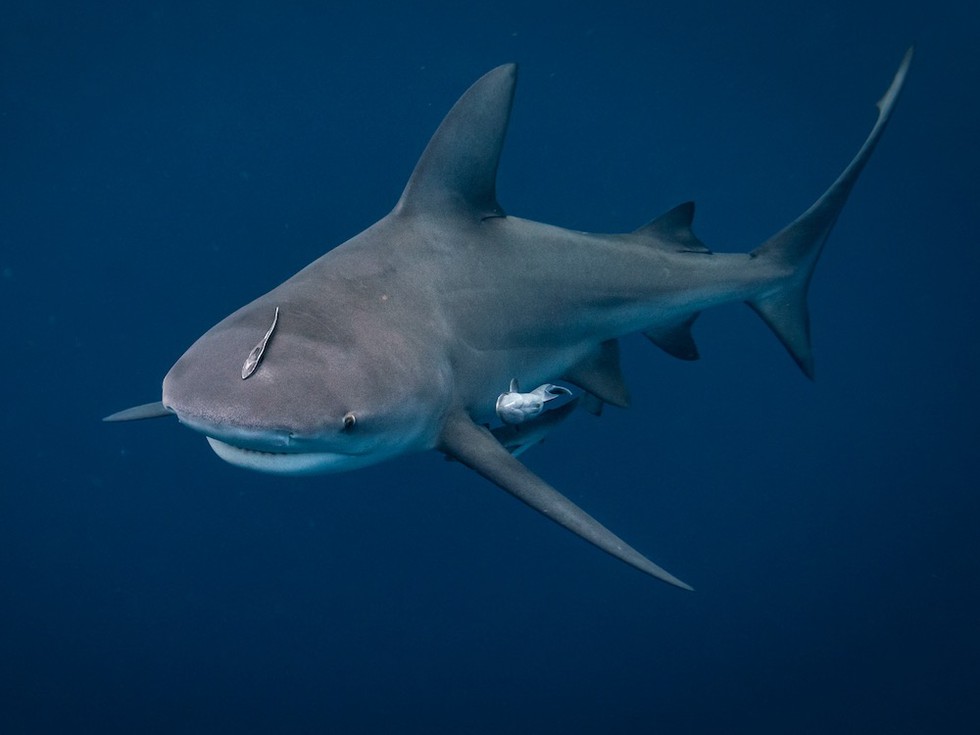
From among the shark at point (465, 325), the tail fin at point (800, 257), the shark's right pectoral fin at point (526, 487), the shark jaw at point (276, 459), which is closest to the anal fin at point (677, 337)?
the shark at point (465, 325)

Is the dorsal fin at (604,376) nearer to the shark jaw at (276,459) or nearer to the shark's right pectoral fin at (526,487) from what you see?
the shark's right pectoral fin at (526,487)

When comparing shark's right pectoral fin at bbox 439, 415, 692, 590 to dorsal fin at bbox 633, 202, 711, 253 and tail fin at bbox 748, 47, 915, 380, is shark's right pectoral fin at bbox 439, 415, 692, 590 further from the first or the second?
tail fin at bbox 748, 47, 915, 380

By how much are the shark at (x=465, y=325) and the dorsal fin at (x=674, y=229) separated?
11 mm

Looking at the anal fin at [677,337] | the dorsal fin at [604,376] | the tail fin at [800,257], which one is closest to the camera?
the dorsal fin at [604,376]

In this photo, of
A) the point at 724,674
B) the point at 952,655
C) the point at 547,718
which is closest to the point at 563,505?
the point at 547,718

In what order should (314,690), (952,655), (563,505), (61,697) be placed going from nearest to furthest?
1. (563,505)
2. (314,690)
3. (61,697)
4. (952,655)

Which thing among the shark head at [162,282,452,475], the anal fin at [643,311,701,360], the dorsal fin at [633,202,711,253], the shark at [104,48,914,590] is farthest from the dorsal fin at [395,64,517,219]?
the anal fin at [643,311,701,360]

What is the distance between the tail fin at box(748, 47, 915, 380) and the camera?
19.4 feet

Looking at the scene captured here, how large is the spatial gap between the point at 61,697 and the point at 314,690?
3.84m

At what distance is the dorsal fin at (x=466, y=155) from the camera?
175 inches

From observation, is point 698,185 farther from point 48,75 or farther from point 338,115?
point 48,75

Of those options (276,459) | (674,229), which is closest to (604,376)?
(674,229)

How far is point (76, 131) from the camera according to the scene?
11523 millimetres

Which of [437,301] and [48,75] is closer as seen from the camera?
[437,301]
